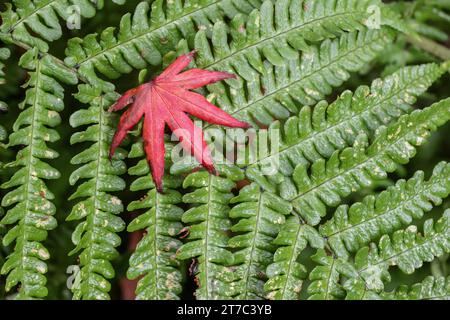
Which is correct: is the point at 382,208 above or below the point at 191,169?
below

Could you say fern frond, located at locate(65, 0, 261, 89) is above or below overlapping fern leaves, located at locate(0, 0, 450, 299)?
above

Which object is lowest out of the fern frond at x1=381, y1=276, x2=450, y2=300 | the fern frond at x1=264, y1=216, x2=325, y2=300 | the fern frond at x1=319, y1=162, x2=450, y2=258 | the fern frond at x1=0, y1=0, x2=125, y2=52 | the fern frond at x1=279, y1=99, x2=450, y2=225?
the fern frond at x1=381, y1=276, x2=450, y2=300

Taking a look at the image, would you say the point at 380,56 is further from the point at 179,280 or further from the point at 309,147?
the point at 179,280

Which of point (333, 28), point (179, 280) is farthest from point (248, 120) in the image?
point (179, 280)

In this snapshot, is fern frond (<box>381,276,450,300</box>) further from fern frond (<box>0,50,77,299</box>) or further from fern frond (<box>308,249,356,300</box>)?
fern frond (<box>0,50,77,299</box>)

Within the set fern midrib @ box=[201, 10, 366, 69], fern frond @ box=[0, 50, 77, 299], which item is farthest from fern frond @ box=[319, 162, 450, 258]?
fern frond @ box=[0, 50, 77, 299]

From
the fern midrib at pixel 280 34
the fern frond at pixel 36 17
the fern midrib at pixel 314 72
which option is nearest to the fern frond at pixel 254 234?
the fern midrib at pixel 314 72

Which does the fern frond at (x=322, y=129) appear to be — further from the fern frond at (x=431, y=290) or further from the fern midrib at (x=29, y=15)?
the fern midrib at (x=29, y=15)
